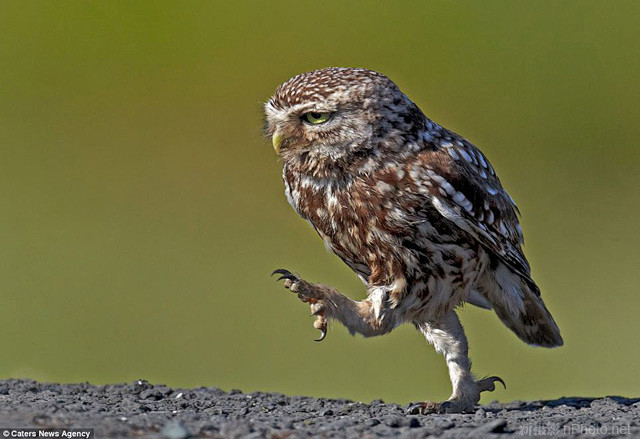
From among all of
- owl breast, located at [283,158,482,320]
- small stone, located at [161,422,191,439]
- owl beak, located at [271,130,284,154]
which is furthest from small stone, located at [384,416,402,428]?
owl beak, located at [271,130,284,154]

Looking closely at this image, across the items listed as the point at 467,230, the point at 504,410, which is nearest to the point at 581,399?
the point at 504,410

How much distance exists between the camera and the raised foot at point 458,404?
19.4 ft

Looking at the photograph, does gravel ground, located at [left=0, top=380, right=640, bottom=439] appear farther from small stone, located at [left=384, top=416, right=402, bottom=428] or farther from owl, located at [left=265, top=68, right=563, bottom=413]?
owl, located at [left=265, top=68, right=563, bottom=413]

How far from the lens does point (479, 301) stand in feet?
21.5

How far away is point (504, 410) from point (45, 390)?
2702 millimetres

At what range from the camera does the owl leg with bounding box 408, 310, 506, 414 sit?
6172mm

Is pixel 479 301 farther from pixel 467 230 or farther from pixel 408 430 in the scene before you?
pixel 408 430

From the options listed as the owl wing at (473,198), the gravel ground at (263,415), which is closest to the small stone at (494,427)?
the gravel ground at (263,415)

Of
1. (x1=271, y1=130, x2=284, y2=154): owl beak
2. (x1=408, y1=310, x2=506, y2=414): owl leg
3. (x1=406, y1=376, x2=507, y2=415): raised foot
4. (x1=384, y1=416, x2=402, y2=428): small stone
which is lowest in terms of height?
(x1=384, y1=416, x2=402, y2=428): small stone

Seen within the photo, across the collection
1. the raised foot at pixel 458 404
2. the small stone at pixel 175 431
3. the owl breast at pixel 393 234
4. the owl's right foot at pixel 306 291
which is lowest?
the small stone at pixel 175 431

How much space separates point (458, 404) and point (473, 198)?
49.4 inches

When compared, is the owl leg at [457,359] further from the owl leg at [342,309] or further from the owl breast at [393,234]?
the owl leg at [342,309]

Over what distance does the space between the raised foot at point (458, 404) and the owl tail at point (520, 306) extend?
1.50ft

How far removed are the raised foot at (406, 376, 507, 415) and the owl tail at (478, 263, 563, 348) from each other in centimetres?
46
